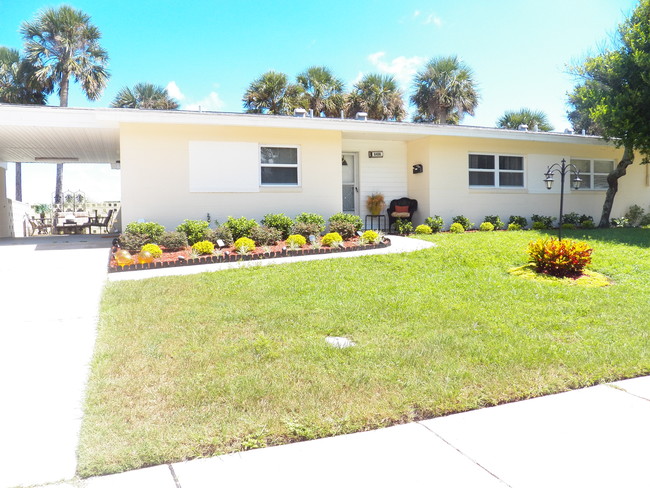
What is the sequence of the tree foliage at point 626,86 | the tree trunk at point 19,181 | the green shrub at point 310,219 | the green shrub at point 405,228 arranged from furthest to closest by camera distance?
the tree trunk at point 19,181 → the green shrub at point 405,228 → the tree foliage at point 626,86 → the green shrub at point 310,219

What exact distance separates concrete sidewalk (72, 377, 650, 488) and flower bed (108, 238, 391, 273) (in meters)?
6.09

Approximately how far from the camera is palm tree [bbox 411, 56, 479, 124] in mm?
23359

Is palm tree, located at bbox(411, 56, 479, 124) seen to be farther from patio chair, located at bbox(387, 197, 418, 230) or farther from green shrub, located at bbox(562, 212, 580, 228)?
patio chair, located at bbox(387, 197, 418, 230)

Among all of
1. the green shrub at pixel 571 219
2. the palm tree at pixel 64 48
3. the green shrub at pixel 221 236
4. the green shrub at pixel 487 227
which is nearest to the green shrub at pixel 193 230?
the green shrub at pixel 221 236

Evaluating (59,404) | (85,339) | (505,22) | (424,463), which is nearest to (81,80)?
(505,22)

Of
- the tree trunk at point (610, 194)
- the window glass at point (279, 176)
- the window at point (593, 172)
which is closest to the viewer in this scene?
the window glass at point (279, 176)

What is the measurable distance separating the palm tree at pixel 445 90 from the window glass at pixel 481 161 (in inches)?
402

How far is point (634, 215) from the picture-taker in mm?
15773

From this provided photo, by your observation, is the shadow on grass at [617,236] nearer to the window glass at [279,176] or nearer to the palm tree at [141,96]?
the window glass at [279,176]

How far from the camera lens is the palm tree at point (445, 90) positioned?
76.6 feet

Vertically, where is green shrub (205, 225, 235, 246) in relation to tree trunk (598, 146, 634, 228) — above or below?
below

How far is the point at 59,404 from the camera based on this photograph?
3023mm

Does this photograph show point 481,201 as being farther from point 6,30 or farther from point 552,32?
point 6,30

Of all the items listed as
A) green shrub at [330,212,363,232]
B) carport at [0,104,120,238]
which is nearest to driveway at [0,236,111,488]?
carport at [0,104,120,238]
